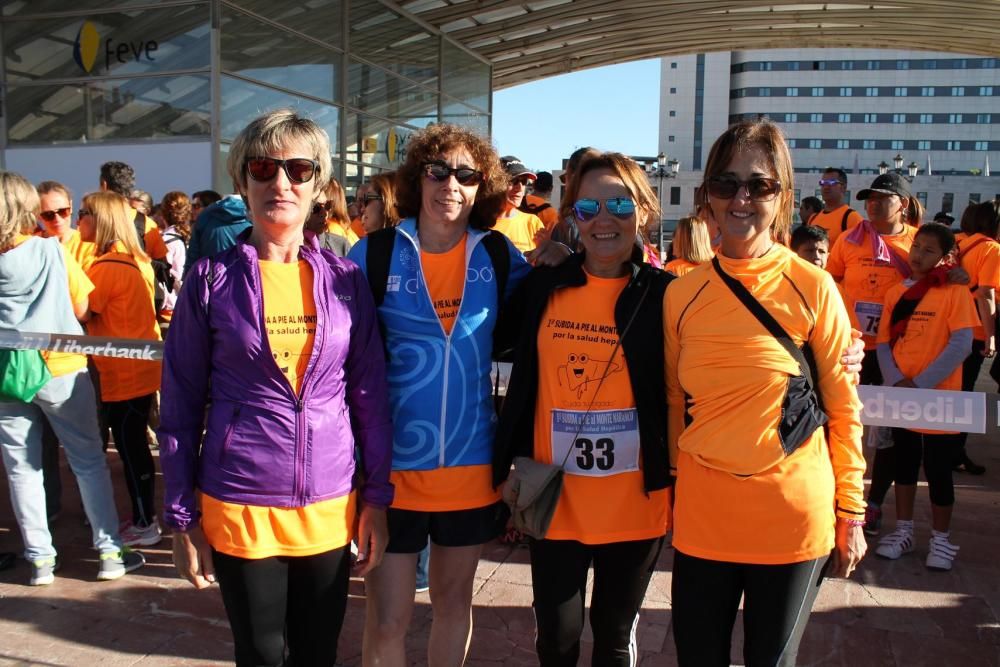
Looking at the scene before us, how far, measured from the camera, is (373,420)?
227 centimetres

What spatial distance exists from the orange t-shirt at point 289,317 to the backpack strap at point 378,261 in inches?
11.7

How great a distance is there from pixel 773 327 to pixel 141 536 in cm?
383

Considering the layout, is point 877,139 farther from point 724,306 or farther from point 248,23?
point 724,306

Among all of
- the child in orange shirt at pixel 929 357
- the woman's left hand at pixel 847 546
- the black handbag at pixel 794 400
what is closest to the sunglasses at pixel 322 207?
the black handbag at pixel 794 400

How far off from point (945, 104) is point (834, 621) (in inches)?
4048

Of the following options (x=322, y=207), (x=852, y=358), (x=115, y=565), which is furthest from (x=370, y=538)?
(x=115, y=565)

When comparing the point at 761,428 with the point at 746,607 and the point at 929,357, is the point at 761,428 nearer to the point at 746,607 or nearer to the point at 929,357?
the point at 746,607

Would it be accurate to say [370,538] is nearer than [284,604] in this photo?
No

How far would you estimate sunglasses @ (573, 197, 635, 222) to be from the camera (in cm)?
240

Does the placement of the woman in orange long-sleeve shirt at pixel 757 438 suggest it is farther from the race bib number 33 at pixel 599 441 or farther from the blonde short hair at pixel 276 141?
the blonde short hair at pixel 276 141

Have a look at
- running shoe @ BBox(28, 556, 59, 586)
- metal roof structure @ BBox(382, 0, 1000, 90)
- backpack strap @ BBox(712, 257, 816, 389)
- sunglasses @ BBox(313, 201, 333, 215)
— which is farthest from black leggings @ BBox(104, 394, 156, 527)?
metal roof structure @ BBox(382, 0, 1000, 90)

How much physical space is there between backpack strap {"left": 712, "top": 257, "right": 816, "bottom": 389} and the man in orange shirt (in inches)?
203

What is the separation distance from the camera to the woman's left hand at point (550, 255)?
2.55m

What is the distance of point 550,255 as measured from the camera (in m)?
2.57
